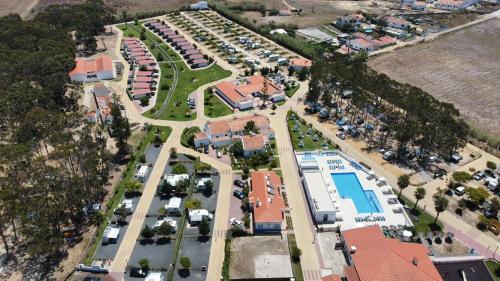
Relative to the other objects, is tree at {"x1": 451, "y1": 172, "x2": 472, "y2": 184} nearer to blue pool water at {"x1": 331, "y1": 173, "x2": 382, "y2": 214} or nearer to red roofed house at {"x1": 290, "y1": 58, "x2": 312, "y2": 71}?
blue pool water at {"x1": 331, "y1": 173, "x2": 382, "y2": 214}

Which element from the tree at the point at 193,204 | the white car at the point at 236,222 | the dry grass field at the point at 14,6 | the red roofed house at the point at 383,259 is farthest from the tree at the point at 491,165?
the dry grass field at the point at 14,6

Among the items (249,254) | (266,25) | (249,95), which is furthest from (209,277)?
(266,25)

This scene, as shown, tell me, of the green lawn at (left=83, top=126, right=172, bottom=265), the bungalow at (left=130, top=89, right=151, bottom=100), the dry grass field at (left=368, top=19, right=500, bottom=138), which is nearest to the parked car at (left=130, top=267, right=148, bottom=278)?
the green lawn at (left=83, top=126, right=172, bottom=265)

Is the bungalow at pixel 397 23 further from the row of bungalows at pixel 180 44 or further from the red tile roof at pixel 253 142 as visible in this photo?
the red tile roof at pixel 253 142

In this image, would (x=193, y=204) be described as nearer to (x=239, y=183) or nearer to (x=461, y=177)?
(x=239, y=183)

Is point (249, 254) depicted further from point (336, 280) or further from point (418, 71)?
point (418, 71)

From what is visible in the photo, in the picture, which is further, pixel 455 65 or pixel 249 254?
pixel 455 65
